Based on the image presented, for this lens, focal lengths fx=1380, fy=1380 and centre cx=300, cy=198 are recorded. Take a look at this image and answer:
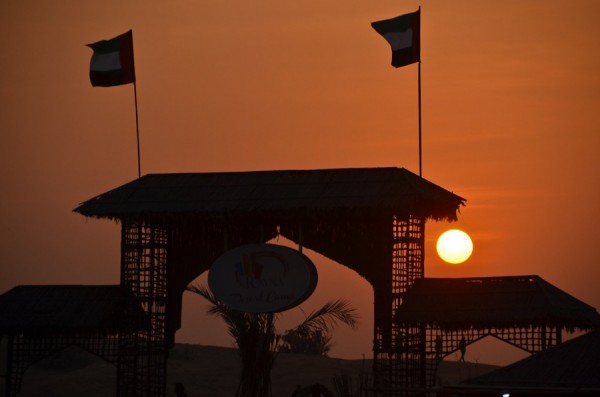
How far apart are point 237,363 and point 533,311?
2554 centimetres

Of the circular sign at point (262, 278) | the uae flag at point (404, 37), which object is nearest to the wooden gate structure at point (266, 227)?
the circular sign at point (262, 278)

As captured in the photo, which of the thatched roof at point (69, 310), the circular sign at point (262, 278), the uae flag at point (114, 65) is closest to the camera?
the circular sign at point (262, 278)

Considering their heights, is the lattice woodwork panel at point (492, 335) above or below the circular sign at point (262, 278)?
below

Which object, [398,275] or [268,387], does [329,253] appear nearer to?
[398,275]

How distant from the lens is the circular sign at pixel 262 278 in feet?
102

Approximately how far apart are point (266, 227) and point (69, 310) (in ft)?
17.3

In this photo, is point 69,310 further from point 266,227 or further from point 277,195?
point 277,195

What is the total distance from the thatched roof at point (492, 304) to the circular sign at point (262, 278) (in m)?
2.38

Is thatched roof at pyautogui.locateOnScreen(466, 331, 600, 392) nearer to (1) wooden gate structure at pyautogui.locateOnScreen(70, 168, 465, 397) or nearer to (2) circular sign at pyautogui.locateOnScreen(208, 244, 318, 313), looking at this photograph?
(1) wooden gate structure at pyautogui.locateOnScreen(70, 168, 465, 397)

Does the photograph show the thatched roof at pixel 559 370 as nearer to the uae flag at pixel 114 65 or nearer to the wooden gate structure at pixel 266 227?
the wooden gate structure at pixel 266 227

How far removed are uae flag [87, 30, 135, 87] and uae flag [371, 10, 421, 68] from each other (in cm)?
669

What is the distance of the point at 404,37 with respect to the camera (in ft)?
111

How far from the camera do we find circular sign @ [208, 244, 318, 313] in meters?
31.1

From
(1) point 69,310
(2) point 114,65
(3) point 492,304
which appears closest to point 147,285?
(1) point 69,310
